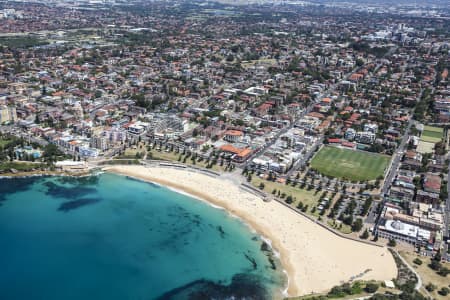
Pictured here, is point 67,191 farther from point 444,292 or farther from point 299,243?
point 444,292

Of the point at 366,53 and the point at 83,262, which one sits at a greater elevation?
the point at 366,53

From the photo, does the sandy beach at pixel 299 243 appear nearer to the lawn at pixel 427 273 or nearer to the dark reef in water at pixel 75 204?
the lawn at pixel 427 273

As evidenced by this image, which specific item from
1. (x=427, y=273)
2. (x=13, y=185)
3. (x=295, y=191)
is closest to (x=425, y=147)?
(x=295, y=191)

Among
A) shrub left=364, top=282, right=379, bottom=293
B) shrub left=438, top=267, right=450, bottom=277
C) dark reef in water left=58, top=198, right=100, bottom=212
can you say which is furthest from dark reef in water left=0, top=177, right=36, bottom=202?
shrub left=438, top=267, right=450, bottom=277

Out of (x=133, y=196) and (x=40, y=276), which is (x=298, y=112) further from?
(x=40, y=276)

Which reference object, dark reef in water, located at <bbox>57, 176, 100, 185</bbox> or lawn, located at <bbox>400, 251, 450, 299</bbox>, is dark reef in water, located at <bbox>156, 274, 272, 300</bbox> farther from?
dark reef in water, located at <bbox>57, 176, 100, 185</bbox>

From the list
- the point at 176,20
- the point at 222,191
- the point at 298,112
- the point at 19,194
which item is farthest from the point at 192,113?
the point at 176,20

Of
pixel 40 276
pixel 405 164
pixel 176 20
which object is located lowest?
pixel 40 276
